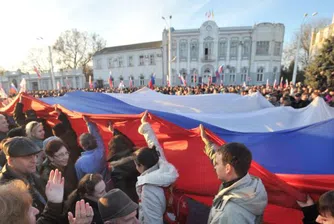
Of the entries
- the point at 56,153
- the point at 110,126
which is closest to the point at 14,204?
the point at 56,153

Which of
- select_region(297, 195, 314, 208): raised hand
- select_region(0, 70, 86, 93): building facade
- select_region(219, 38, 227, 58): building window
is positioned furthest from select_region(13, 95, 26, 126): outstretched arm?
select_region(0, 70, 86, 93): building facade

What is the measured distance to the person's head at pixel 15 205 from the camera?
94 cm

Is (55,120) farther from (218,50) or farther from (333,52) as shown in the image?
(218,50)

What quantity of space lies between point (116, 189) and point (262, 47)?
123 feet

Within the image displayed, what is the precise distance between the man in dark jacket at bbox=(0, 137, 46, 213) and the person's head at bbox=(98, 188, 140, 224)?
0.89 metres

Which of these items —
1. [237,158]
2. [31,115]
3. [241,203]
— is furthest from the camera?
[31,115]

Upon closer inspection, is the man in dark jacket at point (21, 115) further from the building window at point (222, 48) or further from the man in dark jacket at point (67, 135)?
the building window at point (222, 48)

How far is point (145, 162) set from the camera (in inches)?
80.7

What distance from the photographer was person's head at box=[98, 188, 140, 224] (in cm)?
137

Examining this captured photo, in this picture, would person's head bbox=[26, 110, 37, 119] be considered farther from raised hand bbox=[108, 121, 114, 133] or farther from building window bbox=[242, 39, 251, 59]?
building window bbox=[242, 39, 251, 59]

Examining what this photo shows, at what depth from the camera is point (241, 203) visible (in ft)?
4.91

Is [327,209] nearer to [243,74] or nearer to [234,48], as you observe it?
[243,74]

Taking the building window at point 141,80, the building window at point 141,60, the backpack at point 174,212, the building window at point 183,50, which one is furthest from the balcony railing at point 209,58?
the backpack at point 174,212

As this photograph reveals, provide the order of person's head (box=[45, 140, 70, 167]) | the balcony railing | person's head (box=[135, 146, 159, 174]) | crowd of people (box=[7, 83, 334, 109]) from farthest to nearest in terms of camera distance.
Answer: the balcony railing < crowd of people (box=[7, 83, 334, 109]) < person's head (box=[45, 140, 70, 167]) < person's head (box=[135, 146, 159, 174])
